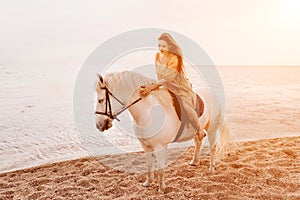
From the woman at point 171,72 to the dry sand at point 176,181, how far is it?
100 cm

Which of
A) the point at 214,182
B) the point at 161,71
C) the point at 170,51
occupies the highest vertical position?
the point at 170,51

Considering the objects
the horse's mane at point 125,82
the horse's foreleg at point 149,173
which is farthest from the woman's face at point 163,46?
the horse's foreleg at point 149,173

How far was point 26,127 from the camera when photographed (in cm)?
624

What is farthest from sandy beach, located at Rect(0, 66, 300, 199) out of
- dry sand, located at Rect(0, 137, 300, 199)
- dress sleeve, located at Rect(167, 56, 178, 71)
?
dress sleeve, located at Rect(167, 56, 178, 71)

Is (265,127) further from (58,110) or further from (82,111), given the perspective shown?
(58,110)

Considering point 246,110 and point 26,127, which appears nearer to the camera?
point 26,127

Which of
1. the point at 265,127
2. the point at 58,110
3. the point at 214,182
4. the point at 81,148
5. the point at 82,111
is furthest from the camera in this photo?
the point at 58,110

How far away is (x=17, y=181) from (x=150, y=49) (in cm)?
241

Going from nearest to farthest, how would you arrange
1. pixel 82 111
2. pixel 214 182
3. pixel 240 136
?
pixel 214 182
pixel 240 136
pixel 82 111

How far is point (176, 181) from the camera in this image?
330 centimetres

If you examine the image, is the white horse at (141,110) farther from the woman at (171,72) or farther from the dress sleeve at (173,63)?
the dress sleeve at (173,63)

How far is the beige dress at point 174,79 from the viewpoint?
8.60 ft

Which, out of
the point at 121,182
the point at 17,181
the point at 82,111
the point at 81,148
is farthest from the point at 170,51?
the point at 82,111

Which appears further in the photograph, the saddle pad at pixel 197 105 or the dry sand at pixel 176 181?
the dry sand at pixel 176 181
